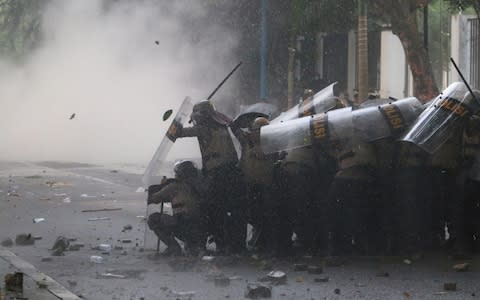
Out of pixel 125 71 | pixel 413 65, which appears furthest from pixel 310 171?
pixel 125 71

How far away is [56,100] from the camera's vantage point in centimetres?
3456

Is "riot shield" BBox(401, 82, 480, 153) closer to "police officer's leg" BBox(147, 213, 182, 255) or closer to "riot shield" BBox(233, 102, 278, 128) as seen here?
"riot shield" BBox(233, 102, 278, 128)

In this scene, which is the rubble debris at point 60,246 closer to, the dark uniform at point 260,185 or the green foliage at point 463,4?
the dark uniform at point 260,185

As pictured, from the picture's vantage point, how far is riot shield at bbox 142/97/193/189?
9.23 meters

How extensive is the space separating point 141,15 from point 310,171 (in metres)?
A: 20.7

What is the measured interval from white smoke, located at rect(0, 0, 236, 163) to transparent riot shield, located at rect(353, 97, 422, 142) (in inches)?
603

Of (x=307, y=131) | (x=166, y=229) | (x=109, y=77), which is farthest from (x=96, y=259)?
(x=109, y=77)

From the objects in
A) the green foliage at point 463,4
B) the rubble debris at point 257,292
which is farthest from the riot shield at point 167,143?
the green foliage at point 463,4

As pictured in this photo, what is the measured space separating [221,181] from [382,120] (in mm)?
1490

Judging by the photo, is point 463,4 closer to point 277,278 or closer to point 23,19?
point 277,278

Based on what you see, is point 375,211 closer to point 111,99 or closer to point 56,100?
point 111,99

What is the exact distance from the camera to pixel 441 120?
827 centimetres

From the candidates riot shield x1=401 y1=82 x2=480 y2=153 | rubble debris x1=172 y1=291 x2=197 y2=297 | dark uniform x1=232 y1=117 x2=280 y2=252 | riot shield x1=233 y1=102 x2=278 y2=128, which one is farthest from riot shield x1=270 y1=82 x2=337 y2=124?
rubble debris x1=172 y1=291 x2=197 y2=297

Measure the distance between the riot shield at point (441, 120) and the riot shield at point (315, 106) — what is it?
0.94 metres
